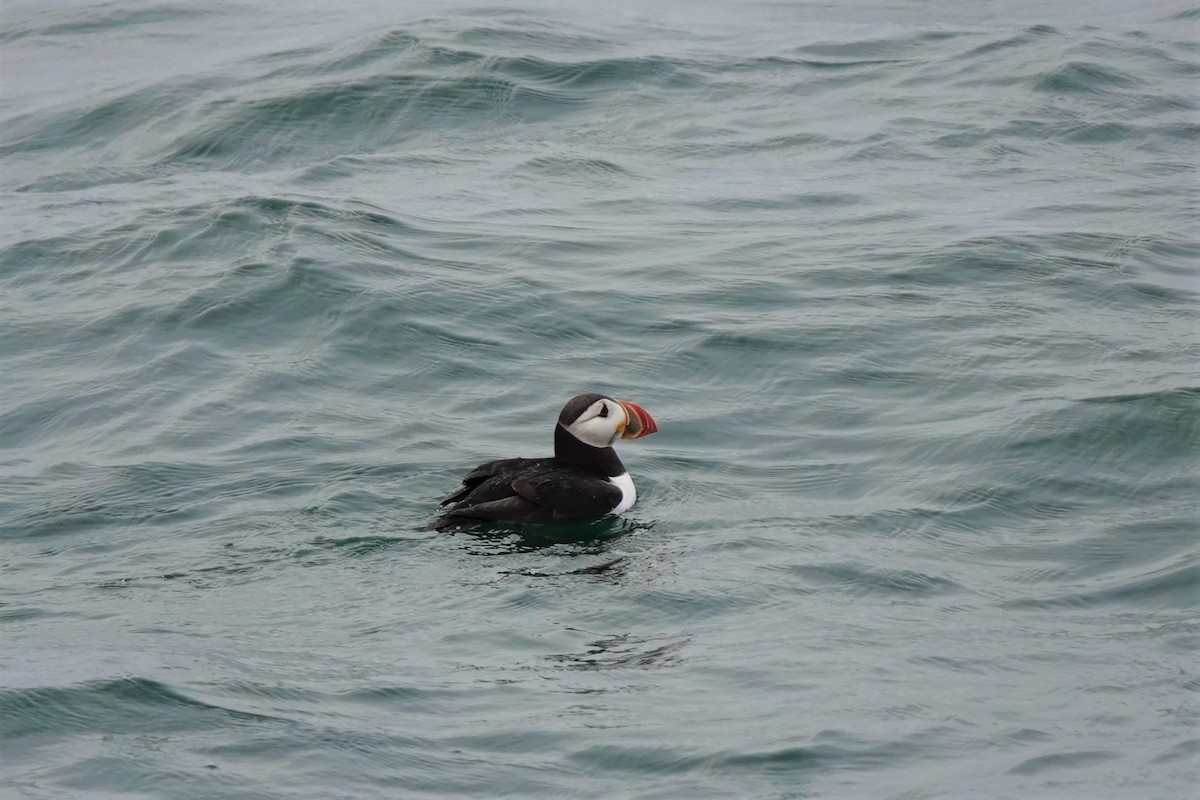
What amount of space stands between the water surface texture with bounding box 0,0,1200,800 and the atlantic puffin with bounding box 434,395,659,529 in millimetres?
144

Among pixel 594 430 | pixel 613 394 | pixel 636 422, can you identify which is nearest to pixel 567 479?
pixel 594 430

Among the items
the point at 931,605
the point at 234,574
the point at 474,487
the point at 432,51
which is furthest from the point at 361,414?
the point at 432,51

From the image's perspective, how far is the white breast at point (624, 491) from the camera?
343 inches

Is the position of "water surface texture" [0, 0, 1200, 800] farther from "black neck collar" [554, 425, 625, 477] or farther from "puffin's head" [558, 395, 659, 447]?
"puffin's head" [558, 395, 659, 447]

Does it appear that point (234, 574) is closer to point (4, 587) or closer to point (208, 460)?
point (4, 587)

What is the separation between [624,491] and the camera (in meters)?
8.73

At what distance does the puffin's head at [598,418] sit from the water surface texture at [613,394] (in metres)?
0.47

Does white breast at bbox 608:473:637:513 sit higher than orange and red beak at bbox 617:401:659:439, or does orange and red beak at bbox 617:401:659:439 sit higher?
orange and red beak at bbox 617:401:659:439

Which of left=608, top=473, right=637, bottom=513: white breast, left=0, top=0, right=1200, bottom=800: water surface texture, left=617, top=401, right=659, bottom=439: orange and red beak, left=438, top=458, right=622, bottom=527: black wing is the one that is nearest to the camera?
left=0, top=0, right=1200, bottom=800: water surface texture

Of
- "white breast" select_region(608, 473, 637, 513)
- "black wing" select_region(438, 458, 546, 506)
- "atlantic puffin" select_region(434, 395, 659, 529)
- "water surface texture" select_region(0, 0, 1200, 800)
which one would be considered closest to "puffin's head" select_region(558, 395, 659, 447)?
"atlantic puffin" select_region(434, 395, 659, 529)

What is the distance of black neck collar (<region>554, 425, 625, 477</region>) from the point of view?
8.77 m

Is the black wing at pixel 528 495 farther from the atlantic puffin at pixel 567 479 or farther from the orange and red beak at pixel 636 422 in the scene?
the orange and red beak at pixel 636 422

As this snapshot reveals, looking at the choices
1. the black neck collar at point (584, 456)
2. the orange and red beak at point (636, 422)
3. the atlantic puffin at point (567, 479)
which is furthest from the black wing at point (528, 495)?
the orange and red beak at point (636, 422)

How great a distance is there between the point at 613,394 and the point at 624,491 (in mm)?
1690
